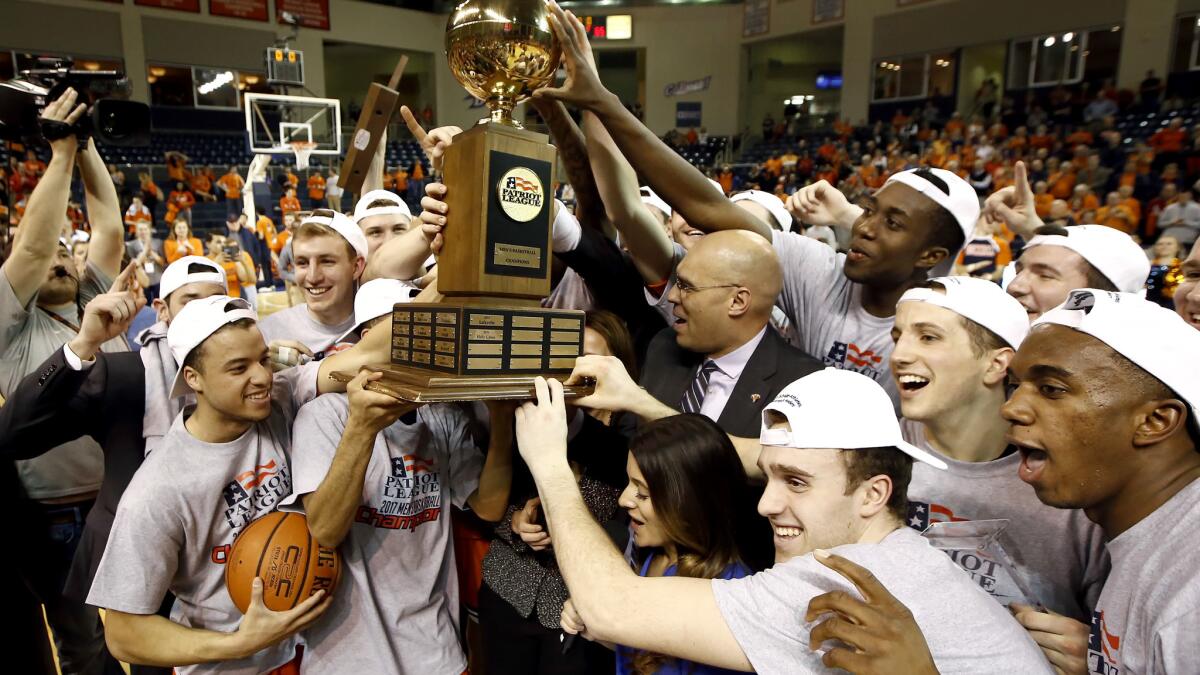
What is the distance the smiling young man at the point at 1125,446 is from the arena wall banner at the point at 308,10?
26.2 meters

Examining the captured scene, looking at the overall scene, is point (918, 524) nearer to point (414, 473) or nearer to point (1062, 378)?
point (1062, 378)

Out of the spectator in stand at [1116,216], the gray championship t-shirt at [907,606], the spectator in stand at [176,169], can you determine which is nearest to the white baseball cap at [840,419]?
the gray championship t-shirt at [907,606]

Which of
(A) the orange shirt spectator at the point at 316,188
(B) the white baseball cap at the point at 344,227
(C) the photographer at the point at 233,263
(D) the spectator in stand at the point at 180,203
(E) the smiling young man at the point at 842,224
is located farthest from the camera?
(A) the orange shirt spectator at the point at 316,188

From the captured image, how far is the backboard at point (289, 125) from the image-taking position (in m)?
14.1

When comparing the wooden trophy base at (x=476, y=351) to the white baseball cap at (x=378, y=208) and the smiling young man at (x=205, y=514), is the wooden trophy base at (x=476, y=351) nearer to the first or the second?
the smiling young man at (x=205, y=514)

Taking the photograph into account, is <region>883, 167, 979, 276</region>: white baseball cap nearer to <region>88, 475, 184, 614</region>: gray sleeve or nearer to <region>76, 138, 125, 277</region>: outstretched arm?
<region>88, 475, 184, 614</region>: gray sleeve

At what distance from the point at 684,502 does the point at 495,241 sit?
908 mm

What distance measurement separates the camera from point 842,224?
3.19 meters

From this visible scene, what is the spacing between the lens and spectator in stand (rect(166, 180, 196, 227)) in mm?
16594

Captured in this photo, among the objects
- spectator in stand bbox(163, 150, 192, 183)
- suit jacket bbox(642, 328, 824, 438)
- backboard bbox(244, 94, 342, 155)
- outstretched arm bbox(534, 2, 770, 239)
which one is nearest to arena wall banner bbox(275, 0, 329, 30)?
backboard bbox(244, 94, 342, 155)

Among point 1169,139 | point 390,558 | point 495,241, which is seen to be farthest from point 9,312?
point 1169,139

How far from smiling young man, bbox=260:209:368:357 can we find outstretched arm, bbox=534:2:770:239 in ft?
4.86

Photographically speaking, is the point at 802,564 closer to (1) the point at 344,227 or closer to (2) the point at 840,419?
(2) the point at 840,419

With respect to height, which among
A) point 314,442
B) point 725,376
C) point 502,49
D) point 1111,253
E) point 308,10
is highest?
point 308,10
